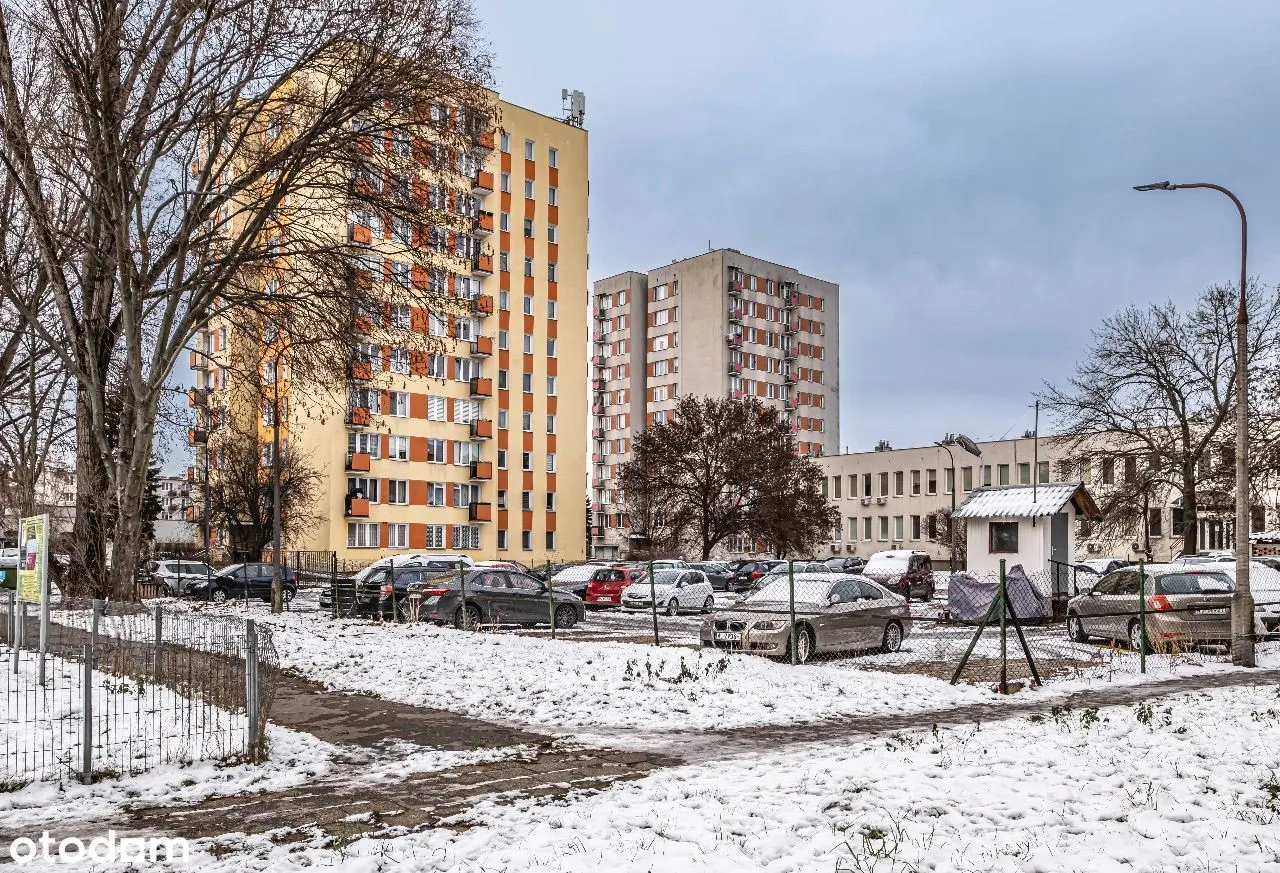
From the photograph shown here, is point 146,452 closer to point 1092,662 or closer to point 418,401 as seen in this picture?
point 1092,662

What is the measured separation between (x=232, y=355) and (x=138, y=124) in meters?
8.54

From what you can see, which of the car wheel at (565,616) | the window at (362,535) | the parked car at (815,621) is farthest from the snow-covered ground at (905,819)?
the window at (362,535)

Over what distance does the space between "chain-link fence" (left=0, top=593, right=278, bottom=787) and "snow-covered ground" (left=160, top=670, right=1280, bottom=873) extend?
2.91 meters

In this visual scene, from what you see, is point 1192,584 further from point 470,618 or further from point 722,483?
point 722,483

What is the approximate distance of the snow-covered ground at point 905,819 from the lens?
7121 mm

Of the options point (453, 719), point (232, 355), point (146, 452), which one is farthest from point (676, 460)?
point (453, 719)

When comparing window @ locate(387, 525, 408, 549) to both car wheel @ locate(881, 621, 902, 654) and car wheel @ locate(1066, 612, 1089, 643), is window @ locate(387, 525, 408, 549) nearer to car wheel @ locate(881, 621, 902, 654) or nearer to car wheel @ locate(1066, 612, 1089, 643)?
car wheel @ locate(1066, 612, 1089, 643)

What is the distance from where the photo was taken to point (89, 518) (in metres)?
27.9

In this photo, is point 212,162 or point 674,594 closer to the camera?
point 212,162

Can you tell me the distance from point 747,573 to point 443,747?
149ft

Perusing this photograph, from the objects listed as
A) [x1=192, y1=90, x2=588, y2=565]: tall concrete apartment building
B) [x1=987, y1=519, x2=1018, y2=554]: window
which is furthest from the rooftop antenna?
[x1=987, y1=519, x2=1018, y2=554]: window

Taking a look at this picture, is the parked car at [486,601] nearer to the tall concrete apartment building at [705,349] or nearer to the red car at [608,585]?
the red car at [608,585]

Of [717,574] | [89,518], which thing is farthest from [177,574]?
[717,574]

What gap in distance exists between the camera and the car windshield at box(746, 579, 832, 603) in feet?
69.4
